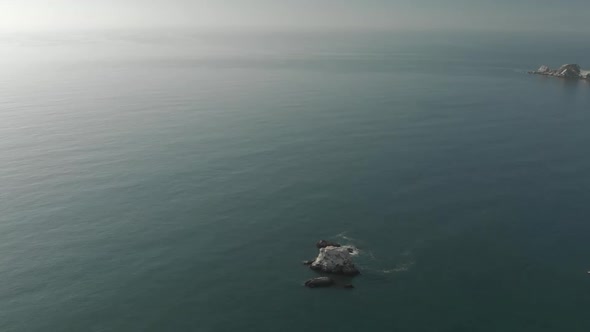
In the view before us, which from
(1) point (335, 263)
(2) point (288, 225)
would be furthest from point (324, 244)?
(2) point (288, 225)

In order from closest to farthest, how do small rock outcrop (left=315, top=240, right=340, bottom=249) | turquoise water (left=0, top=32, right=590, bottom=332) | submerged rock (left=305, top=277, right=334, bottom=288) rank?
1. turquoise water (left=0, top=32, right=590, bottom=332)
2. submerged rock (left=305, top=277, right=334, bottom=288)
3. small rock outcrop (left=315, top=240, right=340, bottom=249)

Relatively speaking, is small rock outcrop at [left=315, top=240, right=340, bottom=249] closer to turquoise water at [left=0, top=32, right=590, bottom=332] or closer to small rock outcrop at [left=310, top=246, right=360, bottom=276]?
turquoise water at [left=0, top=32, right=590, bottom=332]

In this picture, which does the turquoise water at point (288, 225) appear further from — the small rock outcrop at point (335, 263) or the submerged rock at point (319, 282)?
the small rock outcrop at point (335, 263)

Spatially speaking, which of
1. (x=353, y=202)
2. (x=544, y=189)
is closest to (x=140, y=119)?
(x=353, y=202)

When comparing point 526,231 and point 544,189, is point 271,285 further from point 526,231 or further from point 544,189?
point 544,189

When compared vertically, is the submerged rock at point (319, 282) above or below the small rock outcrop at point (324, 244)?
below

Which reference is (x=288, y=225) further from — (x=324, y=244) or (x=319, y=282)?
(x=319, y=282)

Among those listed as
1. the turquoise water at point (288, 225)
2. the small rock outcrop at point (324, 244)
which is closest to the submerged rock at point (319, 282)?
the turquoise water at point (288, 225)

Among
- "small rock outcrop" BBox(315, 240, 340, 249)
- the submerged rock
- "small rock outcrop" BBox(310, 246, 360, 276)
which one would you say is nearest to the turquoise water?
the submerged rock

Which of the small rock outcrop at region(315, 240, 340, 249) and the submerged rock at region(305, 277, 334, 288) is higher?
the small rock outcrop at region(315, 240, 340, 249)
